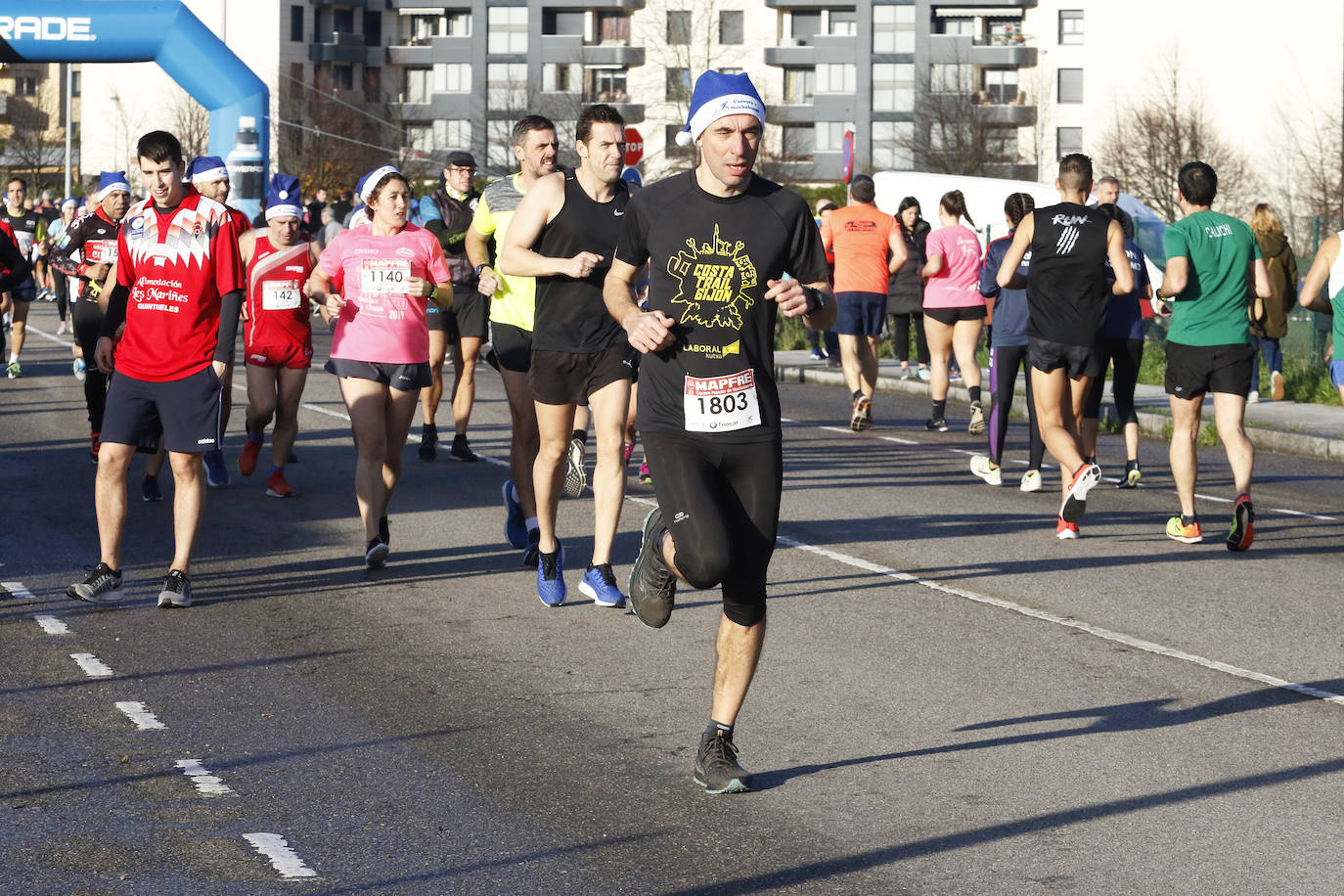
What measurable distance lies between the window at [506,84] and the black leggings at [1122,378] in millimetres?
70155

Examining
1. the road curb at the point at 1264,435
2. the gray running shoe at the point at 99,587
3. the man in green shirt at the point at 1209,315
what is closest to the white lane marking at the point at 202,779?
the gray running shoe at the point at 99,587

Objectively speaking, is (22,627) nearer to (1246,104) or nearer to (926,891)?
(926,891)

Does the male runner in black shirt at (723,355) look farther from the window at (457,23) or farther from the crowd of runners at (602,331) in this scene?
the window at (457,23)

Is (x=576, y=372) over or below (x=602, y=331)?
below

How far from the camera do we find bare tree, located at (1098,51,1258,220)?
53.3m

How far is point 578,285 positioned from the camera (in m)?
8.47

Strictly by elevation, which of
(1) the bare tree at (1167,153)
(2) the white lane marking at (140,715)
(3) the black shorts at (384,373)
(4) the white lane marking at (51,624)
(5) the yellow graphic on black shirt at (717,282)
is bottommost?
(2) the white lane marking at (140,715)

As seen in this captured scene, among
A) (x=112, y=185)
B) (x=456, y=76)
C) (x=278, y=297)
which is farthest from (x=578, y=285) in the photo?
(x=456, y=76)

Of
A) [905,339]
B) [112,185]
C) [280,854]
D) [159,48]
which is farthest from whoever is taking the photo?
[159,48]

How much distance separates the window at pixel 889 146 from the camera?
273 ft

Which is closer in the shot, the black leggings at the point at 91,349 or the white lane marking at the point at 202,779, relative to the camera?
the white lane marking at the point at 202,779

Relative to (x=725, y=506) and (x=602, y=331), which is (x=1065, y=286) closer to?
(x=602, y=331)

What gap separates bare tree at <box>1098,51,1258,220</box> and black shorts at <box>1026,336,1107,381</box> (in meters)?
39.2

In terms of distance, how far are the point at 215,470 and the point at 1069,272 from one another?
5772mm
